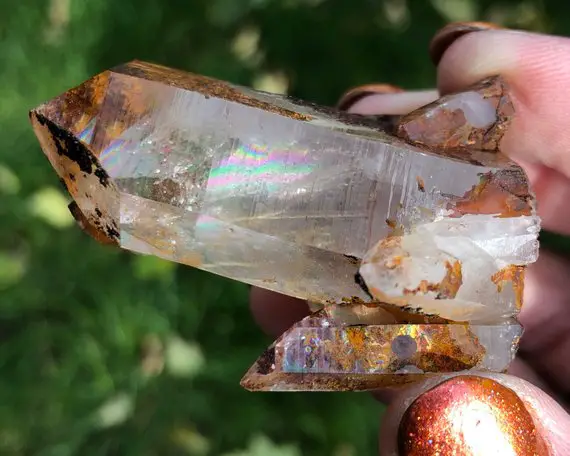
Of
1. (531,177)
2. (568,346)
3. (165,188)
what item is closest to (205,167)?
(165,188)

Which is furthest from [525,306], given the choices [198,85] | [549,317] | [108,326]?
[108,326]

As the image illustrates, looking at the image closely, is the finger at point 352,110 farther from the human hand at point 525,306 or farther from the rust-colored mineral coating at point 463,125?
the rust-colored mineral coating at point 463,125

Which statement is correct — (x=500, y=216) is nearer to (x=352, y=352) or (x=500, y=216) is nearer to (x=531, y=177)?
(x=352, y=352)

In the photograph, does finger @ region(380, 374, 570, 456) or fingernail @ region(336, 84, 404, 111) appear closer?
finger @ region(380, 374, 570, 456)

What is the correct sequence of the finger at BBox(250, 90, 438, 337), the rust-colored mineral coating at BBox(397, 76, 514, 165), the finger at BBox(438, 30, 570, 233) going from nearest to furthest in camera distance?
the rust-colored mineral coating at BBox(397, 76, 514, 165), the finger at BBox(438, 30, 570, 233), the finger at BBox(250, 90, 438, 337)

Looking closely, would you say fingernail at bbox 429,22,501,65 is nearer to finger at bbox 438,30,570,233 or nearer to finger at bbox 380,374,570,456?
finger at bbox 438,30,570,233

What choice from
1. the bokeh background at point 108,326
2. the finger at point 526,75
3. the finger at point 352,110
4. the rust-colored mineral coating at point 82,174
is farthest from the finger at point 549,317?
the rust-colored mineral coating at point 82,174

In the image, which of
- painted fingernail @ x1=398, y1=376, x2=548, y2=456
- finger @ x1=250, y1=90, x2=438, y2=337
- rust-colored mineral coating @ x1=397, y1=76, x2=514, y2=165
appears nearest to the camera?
painted fingernail @ x1=398, y1=376, x2=548, y2=456

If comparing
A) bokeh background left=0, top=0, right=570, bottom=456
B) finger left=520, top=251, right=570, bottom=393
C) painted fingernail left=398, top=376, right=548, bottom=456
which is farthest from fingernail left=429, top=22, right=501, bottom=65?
bokeh background left=0, top=0, right=570, bottom=456

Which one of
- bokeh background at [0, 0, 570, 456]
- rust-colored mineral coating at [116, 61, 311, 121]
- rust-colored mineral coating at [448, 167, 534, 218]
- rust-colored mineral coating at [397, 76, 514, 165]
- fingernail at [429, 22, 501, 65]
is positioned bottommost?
bokeh background at [0, 0, 570, 456]
